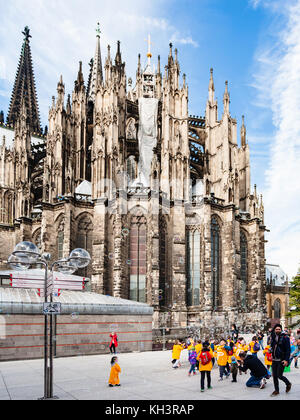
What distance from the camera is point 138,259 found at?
3638 centimetres

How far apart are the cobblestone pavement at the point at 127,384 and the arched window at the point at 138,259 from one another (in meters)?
17.9

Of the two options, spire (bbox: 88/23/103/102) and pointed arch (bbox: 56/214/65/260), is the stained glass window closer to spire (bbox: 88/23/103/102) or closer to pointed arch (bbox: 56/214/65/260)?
pointed arch (bbox: 56/214/65/260)

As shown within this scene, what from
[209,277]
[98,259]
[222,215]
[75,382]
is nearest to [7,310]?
[75,382]

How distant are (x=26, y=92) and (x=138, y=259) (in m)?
43.7

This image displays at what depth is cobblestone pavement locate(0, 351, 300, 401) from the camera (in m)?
10.4

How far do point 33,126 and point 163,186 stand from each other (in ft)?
122

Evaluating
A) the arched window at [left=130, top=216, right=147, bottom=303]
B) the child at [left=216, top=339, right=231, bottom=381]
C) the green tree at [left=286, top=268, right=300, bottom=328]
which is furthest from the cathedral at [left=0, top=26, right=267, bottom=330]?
the child at [left=216, top=339, right=231, bottom=381]

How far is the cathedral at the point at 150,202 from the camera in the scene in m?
36.0

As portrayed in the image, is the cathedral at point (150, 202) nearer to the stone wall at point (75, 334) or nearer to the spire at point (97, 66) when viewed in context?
the stone wall at point (75, 334)

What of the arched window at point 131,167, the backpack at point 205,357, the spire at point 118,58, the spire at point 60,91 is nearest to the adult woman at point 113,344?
the backpack at point 205,357

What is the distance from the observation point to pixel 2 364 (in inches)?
701

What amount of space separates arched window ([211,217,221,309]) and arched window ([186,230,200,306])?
146 cm

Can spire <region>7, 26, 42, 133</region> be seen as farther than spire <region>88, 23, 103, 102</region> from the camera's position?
Yes

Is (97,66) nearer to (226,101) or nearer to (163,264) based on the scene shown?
(226,101)
